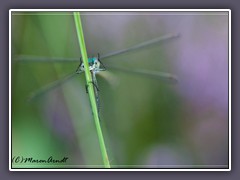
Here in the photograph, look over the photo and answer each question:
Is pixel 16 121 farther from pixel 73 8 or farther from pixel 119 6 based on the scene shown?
pixel 119 6

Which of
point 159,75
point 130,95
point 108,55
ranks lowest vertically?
point 130,95

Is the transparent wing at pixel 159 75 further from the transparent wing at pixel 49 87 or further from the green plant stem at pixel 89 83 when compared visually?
the transparent wing at pixel 49 87

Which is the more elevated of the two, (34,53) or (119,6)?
(119,6)

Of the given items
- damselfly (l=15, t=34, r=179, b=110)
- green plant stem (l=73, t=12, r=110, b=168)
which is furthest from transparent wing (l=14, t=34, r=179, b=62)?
green plant stem (l=73, t=12, r=110, b=168)

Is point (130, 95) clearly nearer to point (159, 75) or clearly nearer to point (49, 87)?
point (159, 75)

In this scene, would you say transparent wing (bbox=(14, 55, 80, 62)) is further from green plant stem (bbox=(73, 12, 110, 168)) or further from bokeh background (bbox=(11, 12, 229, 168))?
green plant stem (bbox=(73, 12, 110, 168))

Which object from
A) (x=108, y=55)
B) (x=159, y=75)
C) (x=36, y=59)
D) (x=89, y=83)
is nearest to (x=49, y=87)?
(x=36, y=59)

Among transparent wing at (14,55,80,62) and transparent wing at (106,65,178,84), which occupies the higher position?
transparent wing at (14,55,80,62)

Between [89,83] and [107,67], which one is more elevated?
[107,67]

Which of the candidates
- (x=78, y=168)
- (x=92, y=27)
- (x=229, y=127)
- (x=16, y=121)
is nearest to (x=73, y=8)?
Result: (x=92, y=27)
